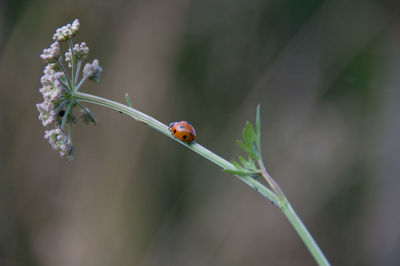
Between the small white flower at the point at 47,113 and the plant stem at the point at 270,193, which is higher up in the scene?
the plant stem at the point at 270,193

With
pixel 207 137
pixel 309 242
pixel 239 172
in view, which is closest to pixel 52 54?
pixel 239 172

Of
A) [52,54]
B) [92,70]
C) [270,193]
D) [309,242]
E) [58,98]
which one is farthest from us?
[92,70]

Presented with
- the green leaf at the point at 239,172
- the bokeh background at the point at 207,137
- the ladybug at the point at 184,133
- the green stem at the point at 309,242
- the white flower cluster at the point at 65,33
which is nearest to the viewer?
the green stem at the point at 309,242

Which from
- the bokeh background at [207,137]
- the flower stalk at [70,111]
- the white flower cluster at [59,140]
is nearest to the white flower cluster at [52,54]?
the flower stalk at [70,111]

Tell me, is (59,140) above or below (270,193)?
below

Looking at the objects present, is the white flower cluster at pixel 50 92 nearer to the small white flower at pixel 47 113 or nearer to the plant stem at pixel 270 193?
the small white flower at pixel 47 113

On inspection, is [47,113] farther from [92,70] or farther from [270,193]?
[270,193]
